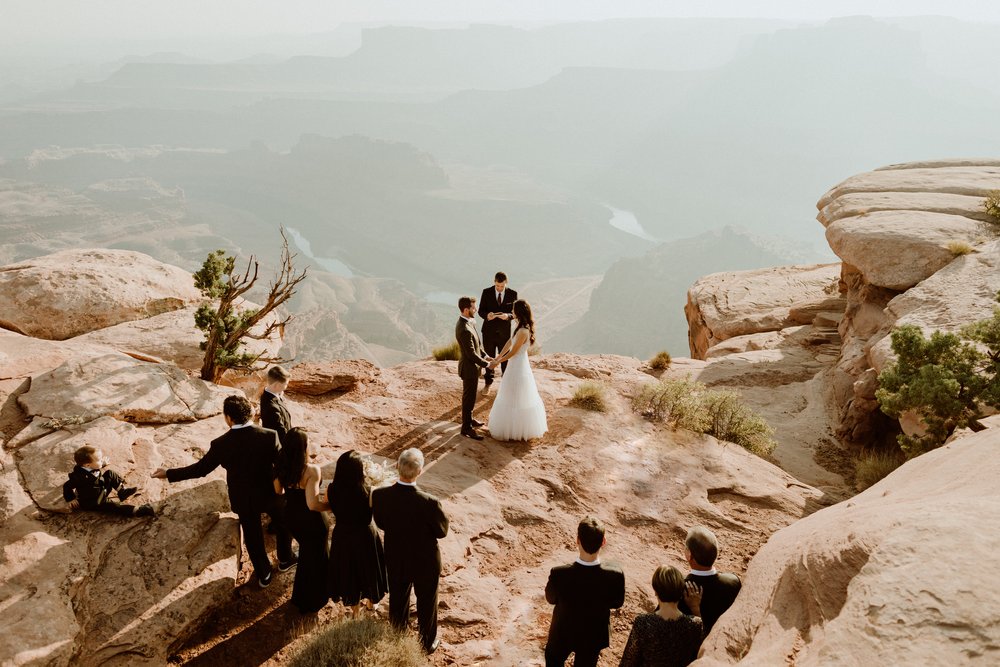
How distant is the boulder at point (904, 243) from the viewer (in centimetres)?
Answer: 1357

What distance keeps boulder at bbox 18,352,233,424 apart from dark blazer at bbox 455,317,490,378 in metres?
3.50

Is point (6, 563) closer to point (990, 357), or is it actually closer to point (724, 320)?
point (990, 357)

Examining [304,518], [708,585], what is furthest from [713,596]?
[304,518]

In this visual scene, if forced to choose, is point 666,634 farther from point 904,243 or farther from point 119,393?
point 904,243

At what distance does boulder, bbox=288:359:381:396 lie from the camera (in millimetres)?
10680

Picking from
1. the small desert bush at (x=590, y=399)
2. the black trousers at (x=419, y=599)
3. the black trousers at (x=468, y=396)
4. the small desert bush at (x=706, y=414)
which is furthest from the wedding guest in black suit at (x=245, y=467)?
the small desert bush at (x=706, y=414)

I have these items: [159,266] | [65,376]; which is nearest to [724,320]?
[159,266]

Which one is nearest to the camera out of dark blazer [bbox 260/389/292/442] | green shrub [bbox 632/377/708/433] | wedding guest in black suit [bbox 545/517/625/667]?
wedding guest in black suit [bbox 545/517/625/667]

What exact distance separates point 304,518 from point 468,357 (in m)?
3.84

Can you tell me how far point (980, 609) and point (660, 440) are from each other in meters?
6.79

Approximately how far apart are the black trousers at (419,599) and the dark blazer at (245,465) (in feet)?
4.98

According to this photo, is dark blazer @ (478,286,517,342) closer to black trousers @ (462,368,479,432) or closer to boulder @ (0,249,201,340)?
black trousers @ (462,368,479,432)

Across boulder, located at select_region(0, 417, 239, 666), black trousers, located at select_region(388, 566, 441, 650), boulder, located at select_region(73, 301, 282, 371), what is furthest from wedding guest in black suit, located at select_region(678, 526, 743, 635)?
boulder, located at select_region(73, 301, 282, 371)

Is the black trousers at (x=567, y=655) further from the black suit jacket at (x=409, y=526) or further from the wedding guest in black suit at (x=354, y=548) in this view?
the wedding guest in black suit at (x=354, y=548)
